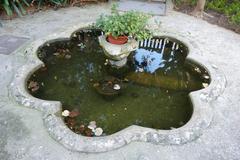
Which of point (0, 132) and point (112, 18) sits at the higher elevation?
point (112, 18)

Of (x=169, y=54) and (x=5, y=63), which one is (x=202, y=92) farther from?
(x=5, y=63)

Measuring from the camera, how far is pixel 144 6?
18.5 feet

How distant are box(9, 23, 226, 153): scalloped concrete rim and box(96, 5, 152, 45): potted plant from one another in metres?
1.00

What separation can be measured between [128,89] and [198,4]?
2.81m

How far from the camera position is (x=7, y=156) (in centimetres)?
256

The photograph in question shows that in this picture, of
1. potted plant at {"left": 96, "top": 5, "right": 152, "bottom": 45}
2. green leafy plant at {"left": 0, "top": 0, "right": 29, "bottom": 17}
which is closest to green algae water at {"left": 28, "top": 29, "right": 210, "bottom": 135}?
potted plant at {"left": 96, "top": 5, "right": 152, "bottom": 45}

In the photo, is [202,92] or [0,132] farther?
[202,92]

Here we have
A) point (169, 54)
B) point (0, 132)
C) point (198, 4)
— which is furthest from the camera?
point (198, 4)

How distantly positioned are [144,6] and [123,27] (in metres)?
2.37

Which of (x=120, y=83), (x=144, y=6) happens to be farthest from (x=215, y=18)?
(x=120, y=83)

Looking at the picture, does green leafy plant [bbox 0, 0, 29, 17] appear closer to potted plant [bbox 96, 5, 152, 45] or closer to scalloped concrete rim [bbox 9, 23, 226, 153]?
scalloped concrete rim [bbox 9, 23, 226, 153]

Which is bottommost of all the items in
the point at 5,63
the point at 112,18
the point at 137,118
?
the point at 137,118

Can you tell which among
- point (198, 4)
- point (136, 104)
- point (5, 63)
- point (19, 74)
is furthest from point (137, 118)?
point (198, 4)

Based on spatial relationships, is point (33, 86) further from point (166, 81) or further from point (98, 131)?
point (166, 81)
